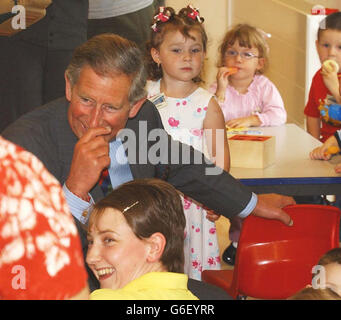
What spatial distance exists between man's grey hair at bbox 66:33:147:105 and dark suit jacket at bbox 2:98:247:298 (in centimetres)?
14

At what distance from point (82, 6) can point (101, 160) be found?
4.20 ft

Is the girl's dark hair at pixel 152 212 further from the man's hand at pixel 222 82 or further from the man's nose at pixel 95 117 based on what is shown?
the man's hand at pixel 222 82

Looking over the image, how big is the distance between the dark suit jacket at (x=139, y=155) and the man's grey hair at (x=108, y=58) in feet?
0.47

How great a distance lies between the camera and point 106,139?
72.8 inches

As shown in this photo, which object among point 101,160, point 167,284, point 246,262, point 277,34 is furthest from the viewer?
point 277,34

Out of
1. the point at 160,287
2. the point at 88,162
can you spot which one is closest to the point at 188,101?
the point at 88,162

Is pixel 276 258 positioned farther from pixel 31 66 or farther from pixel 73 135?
pixel 31 66

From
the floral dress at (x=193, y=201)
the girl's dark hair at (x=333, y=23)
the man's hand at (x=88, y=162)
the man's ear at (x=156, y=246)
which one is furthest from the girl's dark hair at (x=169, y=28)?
the man's ear at (x=156, y=246)

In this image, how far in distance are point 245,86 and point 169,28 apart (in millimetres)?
878

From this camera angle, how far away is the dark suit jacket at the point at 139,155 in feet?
5.95

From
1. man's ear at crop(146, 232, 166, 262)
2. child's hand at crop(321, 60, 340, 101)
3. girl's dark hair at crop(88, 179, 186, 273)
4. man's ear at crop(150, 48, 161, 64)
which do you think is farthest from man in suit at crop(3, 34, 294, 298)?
child's hand at crop(321, 60, 340, 101)

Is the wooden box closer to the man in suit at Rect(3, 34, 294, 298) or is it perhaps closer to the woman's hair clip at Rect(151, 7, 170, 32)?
the man in suit at Rect(3, 34, 294, 298)
